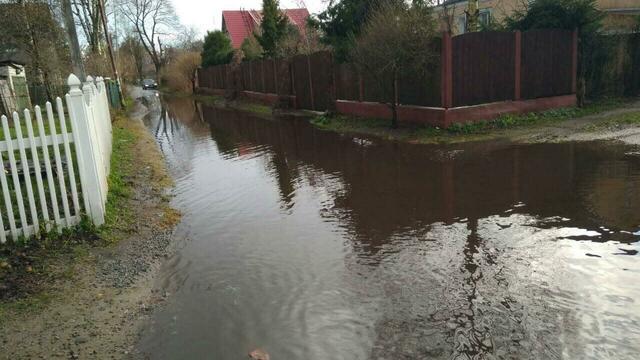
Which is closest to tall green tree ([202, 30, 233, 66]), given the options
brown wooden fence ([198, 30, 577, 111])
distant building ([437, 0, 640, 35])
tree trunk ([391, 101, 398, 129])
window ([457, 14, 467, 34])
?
window ([457, 14, 467, 34])

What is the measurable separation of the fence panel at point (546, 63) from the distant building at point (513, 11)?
6.86ft

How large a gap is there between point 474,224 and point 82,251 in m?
4.38

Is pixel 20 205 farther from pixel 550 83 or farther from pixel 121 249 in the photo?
pixel 550 83

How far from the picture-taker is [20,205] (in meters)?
5.38

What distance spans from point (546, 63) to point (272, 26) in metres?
17.5

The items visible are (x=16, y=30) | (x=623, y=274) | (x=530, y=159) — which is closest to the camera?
(x=623, y=274)

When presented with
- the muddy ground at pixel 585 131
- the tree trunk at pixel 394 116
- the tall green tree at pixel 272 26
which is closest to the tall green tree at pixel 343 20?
the tree trunk at pixel 394 116

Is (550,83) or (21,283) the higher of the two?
(550,83)

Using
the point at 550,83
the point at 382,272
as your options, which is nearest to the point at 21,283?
the point at 382,272

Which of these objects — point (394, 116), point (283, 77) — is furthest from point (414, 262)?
point (283, 77)

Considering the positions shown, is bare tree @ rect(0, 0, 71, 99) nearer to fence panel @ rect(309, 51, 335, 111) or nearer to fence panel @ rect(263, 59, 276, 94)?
fence panel @ rect(263, 59, 276, 94)

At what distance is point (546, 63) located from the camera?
45.7 feet

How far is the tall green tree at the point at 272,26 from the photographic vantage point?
92.3ft

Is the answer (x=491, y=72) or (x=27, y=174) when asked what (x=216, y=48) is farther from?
(x=27, y=174)
